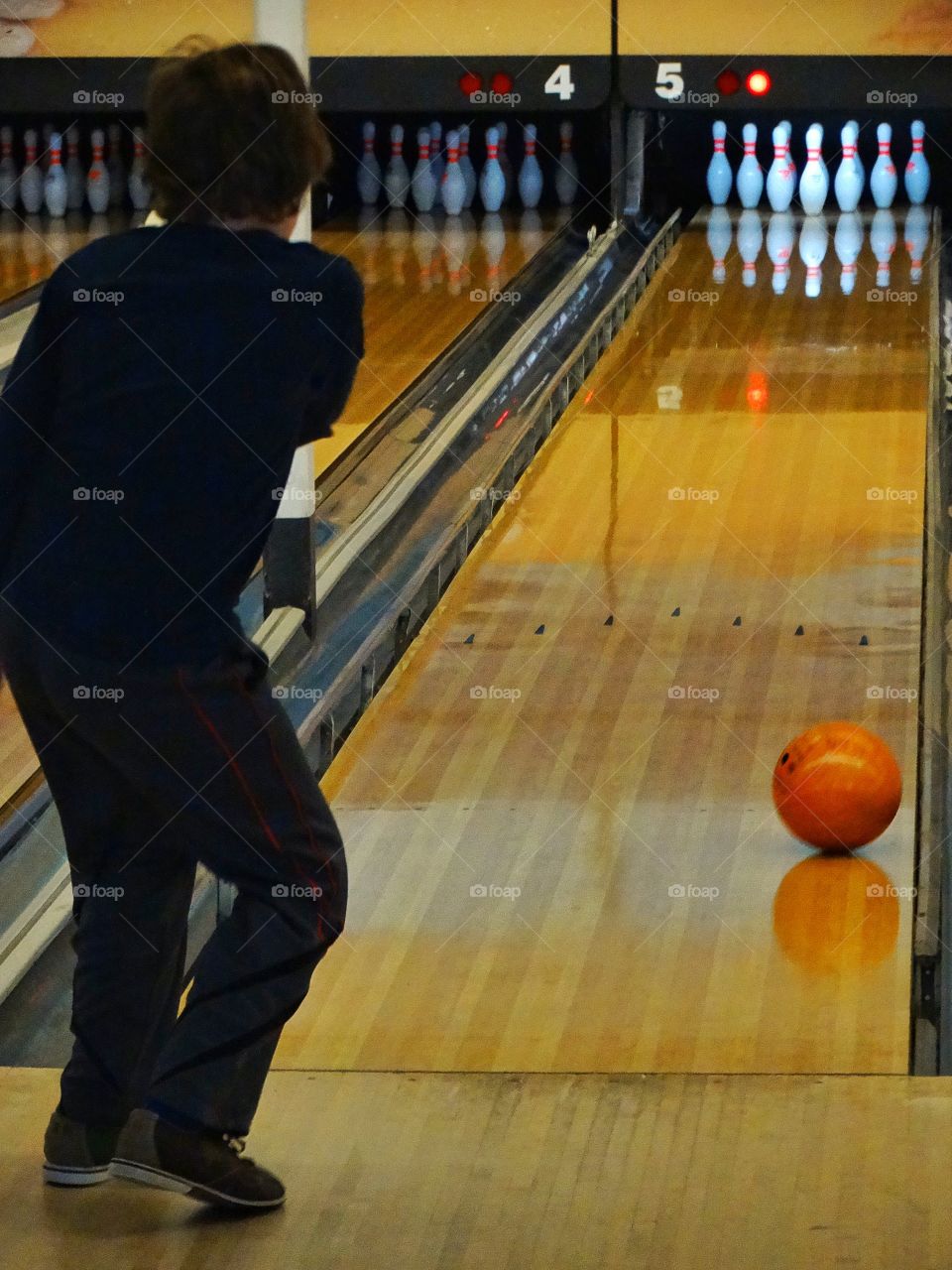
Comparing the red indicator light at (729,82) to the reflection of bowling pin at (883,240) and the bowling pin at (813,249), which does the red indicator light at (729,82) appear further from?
the reflection of bowling pin at (883,240)

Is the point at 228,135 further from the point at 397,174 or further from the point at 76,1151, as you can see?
the point at 397,174

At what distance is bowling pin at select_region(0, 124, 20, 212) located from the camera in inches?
284

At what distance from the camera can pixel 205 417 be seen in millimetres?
1485

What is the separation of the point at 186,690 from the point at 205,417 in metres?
0.22

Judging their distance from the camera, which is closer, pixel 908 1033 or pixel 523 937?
pixel 908 1033

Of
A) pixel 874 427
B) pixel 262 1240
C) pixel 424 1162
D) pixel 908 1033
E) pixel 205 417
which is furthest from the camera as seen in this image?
pixel 874 427

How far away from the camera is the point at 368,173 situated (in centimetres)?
761

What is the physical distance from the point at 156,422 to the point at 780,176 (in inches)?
246

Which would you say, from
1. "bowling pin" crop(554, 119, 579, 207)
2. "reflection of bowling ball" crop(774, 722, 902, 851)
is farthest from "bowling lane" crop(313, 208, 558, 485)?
"reflection of bowling ball" crop(774, 722, 902, 851)

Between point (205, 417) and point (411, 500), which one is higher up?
point (205, 417)

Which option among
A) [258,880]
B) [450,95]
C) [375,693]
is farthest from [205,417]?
[450,95]

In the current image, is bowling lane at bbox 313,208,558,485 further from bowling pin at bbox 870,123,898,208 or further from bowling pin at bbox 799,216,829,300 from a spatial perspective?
bowling pin at bbox 870,123,898,208

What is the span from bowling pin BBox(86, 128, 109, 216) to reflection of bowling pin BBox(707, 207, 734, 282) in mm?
2295

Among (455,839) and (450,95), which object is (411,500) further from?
(450,95)
